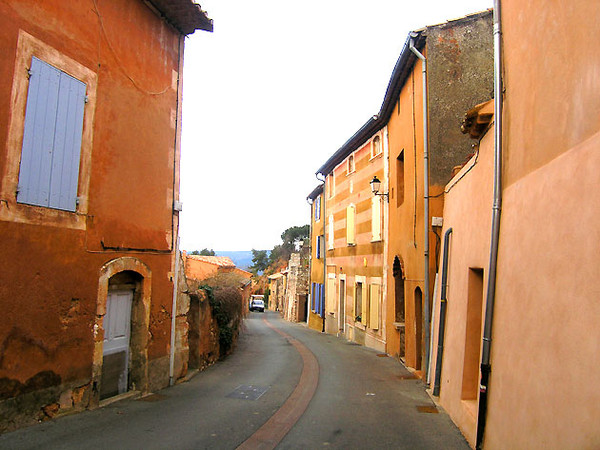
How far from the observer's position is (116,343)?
303 inches

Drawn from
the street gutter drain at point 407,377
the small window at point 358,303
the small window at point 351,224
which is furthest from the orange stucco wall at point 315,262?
the street gutter drain at point 407,377

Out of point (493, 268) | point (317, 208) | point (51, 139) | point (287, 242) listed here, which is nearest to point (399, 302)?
point (493, 268)

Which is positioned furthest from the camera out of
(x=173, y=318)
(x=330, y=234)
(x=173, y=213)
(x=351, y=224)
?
(x=330, y=234)

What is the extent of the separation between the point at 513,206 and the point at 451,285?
340 cm

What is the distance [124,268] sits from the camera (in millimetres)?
7496

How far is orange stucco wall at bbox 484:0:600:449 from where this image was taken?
3166 mm

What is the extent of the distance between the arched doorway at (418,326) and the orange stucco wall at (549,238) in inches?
233

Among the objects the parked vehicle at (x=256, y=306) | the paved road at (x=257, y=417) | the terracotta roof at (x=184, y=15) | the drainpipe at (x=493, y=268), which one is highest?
the terracotta roof at (x=184, y=15)

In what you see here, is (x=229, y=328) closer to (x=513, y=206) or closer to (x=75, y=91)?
(x=75, y=91)

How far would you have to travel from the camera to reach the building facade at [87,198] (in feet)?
18.2

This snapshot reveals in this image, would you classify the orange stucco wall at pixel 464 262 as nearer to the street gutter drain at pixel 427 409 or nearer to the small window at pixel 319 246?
the street gutter drain at pixel 427 409

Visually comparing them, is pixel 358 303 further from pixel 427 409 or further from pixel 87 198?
pixel 87 198

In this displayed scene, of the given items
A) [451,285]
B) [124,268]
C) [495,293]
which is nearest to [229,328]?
[124,268]

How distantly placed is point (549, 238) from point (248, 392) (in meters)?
6.28
